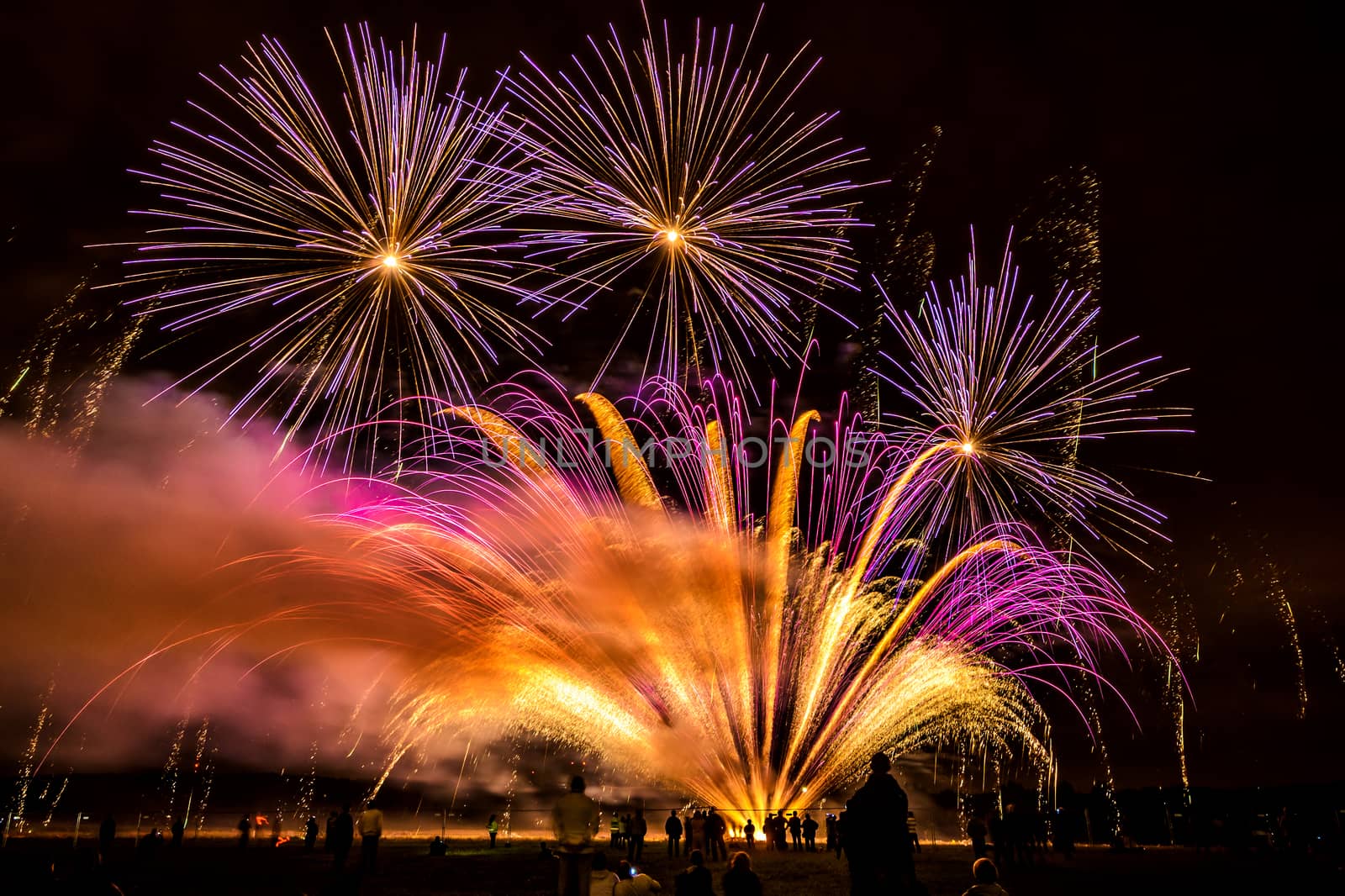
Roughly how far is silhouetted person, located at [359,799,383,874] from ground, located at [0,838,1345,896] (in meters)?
0.36

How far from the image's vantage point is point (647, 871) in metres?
21.4

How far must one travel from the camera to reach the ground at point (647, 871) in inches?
659

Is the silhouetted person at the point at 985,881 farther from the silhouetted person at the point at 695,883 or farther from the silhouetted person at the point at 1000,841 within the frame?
the silhouetted person at the point at 1000,841

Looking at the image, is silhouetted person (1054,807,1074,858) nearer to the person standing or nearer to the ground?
the ground

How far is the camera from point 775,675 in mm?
29156

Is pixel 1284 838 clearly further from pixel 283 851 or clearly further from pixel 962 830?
pixel 283 851

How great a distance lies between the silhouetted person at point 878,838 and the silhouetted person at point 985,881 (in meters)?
0.60

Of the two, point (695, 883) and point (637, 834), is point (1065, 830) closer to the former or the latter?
point (637, 834)

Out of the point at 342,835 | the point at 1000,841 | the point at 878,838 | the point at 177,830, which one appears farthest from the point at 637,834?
the point at 177,830

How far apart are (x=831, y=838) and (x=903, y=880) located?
25.3m

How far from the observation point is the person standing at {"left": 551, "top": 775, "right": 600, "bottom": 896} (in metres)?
9.46

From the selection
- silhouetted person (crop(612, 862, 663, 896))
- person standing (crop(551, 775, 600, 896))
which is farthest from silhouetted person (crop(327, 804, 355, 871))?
person standing (crop(551, 775, 600, 896))

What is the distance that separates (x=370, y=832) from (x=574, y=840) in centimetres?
1219

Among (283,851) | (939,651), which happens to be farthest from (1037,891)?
(283,851)
